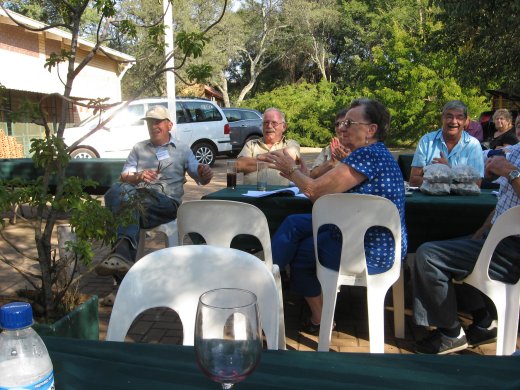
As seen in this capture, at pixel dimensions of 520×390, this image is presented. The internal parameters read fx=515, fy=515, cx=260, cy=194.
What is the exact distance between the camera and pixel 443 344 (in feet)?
10.1

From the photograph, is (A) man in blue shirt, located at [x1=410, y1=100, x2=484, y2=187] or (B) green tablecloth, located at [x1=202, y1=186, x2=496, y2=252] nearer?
(B) green tablecloth, located at [x1=202, y1=186, x2=496, y2=252]

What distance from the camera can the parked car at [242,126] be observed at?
16.4 meters

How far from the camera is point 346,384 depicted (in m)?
1.13

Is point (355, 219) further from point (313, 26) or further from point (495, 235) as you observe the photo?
point (313, 26)

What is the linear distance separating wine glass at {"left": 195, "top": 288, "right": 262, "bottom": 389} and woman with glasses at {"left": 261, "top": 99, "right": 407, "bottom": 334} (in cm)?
206

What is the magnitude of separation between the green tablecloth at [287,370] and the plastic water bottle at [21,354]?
0.17m

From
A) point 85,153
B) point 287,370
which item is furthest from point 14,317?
point 85,153

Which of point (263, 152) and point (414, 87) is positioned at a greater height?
point (414, 87)

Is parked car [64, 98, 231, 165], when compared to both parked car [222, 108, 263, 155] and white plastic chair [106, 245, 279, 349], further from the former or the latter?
white plastic chair [106, 245, 279, 349]

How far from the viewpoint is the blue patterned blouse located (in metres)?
2.90

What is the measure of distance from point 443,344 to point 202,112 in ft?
37.5

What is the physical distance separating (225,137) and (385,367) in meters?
13.1

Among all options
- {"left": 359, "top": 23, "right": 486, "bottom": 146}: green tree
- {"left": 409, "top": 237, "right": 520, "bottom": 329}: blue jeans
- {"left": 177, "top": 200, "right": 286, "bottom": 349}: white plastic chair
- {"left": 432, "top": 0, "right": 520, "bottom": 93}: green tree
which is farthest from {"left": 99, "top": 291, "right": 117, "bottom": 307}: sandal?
{"left": 359, "top": 23, "right": 486, "bottom": 146}: green tree

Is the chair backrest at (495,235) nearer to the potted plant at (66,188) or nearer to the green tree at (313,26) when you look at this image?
the potted plant at (66,188)
